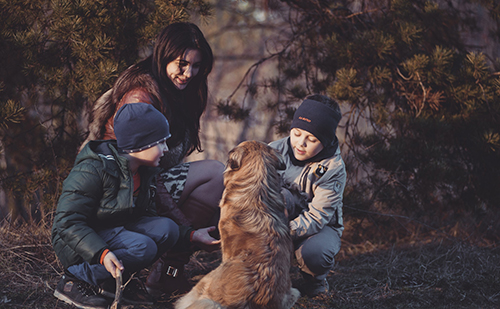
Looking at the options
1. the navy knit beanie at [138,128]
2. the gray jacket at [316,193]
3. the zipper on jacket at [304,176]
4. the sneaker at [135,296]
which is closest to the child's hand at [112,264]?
the sneaker at [135,296]

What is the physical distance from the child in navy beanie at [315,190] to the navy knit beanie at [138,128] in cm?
112

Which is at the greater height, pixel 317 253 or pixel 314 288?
pixel 317 253

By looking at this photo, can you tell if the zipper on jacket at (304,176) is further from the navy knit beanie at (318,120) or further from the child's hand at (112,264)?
the child's hand at (112,264)

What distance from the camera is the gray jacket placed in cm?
319

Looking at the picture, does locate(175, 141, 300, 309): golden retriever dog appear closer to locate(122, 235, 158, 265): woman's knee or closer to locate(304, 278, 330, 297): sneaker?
locate(122, 235, 158, 265): woman's knee

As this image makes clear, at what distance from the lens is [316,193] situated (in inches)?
129

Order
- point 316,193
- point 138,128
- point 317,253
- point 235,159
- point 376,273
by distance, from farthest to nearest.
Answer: point 376,273, point 316,193, point 317,253, point 235,159, point 138,128

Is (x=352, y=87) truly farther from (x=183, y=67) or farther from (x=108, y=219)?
(x=108, y=219)

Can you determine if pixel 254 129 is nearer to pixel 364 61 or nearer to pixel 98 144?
pixel 364 61

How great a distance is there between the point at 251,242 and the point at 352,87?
2.40 meters

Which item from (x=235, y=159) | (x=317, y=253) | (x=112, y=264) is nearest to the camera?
(x=112, y=264)

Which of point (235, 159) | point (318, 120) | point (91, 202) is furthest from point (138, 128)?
point (318, 120)

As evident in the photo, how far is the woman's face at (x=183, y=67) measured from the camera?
350cm

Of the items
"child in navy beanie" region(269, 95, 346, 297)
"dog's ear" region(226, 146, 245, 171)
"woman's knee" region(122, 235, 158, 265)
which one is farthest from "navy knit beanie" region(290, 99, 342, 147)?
"woman's knee" region(122, 235, 158, 265)
